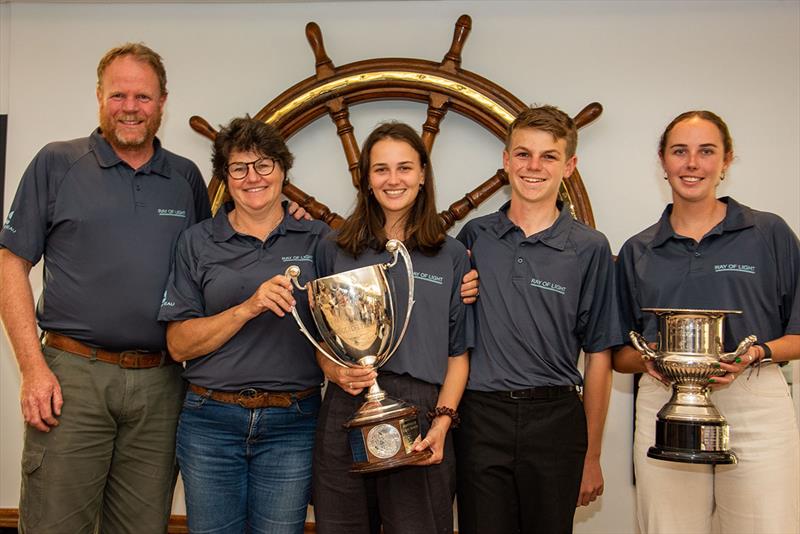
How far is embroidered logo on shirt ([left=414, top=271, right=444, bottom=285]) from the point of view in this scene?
198 centimetres

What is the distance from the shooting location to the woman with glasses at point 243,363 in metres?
2.00

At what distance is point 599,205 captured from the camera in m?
2.94

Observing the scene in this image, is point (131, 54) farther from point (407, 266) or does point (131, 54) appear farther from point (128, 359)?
point (407, 266)

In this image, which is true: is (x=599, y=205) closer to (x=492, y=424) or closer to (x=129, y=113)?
(x=492, y=424)

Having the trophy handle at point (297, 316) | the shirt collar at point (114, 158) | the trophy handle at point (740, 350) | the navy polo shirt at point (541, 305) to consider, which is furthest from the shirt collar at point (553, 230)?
the shirt collar at point (114, 158)

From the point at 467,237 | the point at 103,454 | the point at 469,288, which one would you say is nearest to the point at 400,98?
the point at 467,237

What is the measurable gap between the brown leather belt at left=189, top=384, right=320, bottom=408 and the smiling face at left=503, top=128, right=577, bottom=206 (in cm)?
84

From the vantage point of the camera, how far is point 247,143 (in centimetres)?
204

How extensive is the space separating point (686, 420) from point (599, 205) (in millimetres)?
1169

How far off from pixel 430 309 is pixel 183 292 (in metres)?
0.66

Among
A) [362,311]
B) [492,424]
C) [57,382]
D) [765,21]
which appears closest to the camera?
[362,311]

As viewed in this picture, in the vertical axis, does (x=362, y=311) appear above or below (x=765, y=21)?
below

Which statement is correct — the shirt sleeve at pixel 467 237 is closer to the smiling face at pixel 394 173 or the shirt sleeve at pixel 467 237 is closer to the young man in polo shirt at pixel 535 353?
the young man in polo shirt at pixel 535 353

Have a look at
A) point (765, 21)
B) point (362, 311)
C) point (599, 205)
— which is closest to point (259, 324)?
point (362, 311)
